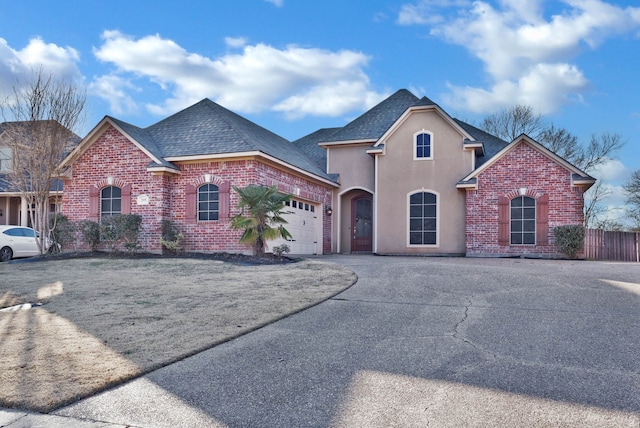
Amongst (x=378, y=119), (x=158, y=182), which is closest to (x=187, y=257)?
(x=158, y=182)

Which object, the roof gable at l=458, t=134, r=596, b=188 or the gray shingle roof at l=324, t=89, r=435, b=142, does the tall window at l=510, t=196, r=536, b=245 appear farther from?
the gray shingle roof at l=324, t=89, r=435, b=142

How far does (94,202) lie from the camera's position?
55.6ft

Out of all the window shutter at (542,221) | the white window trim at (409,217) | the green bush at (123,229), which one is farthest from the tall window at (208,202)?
the window shutter at (542,221)

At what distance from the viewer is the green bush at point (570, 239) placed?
54.4 feet

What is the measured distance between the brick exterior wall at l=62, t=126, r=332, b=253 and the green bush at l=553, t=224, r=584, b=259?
947cm

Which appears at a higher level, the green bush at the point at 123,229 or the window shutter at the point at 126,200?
the window shutter at the point at 126,200

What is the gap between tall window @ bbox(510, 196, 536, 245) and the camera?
1739 cm

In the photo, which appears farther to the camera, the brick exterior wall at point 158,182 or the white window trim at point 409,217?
the white window trim at point 409,217

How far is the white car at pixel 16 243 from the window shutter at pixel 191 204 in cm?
533

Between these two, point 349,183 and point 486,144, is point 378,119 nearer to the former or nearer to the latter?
point 349,183

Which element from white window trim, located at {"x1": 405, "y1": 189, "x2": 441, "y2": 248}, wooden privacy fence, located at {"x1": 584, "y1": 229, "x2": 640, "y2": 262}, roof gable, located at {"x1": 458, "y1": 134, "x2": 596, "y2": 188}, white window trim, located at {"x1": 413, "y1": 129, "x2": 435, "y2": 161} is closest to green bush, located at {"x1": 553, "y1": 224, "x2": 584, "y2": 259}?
wooden privacy fence, located at {"x1": 584, "y1": 229, "x2": 640, "y2": 262}

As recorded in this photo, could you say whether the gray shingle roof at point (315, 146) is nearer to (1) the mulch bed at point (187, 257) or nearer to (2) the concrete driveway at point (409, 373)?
(1) the mulch bed at point (187, 257)

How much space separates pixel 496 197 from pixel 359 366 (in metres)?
14.5

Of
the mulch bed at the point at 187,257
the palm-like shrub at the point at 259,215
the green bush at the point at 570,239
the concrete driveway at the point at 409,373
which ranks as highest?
the palm-like shrub at the point at 259,215
